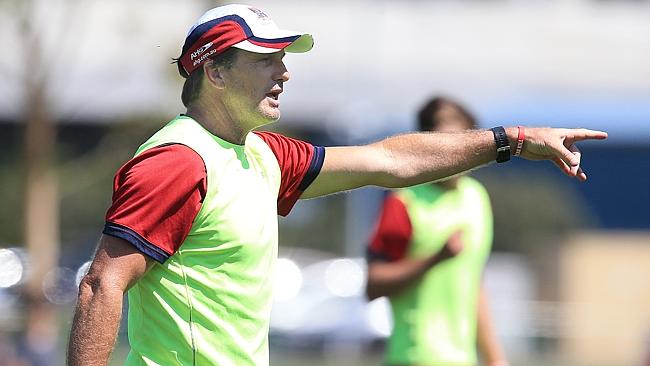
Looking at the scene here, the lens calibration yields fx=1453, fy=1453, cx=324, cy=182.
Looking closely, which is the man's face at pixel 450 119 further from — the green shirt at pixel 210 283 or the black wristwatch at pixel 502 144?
the green shirt at pixel 210 283

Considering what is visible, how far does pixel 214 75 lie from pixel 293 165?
1.65ft

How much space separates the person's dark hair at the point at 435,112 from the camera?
23.4 ft

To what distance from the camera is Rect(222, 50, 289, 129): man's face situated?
4.57 m

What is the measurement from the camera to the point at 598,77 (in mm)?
44094

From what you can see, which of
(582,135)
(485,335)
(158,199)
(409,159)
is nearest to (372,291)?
(485,335)

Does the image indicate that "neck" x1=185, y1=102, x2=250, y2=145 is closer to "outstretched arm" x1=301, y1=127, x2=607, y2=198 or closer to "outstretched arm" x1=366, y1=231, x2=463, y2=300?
"outstretched arm" x1=301, y1=127, x2=607, y2=198

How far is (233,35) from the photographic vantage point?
4516mm

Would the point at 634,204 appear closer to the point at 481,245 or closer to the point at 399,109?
the point at 399,109

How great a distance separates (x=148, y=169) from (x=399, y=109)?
95.8 ft

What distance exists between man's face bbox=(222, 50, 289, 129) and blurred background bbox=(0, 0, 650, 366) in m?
8.49

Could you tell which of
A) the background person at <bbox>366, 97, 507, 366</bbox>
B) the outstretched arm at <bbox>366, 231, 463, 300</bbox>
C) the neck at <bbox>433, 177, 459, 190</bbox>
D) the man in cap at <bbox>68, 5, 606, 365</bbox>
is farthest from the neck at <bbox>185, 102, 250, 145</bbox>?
the neck at <bbox>433, 177, 459, 190</bbox>

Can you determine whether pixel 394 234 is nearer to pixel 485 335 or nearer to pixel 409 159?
pixel 485 335

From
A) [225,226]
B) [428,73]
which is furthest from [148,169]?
[428,73]

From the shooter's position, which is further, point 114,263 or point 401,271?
point 401,271
